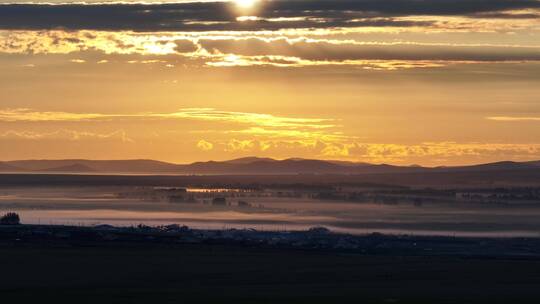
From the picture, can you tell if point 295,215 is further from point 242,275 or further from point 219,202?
point 242,275

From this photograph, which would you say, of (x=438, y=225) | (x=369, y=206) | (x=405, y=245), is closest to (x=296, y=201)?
(x=369, y=206)

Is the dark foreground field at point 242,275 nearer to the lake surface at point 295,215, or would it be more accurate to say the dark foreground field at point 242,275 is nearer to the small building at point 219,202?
the lake surface at point 295,215

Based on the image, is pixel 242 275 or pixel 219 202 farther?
pixel 219 202

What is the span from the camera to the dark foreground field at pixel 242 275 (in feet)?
164

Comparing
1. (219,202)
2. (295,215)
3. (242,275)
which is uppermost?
(219,202)

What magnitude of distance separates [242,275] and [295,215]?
56.1 m

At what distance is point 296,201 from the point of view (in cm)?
14925

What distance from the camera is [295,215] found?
115 metres

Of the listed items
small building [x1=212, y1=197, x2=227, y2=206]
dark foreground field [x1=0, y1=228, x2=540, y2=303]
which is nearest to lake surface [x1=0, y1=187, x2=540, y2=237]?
small building [x1=212, y1=197, x2=227, y2=206]

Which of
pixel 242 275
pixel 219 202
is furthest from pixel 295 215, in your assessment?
pixel 242 275

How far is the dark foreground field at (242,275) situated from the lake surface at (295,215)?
21.6 meters

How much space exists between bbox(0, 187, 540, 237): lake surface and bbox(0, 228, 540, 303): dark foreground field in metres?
21.6

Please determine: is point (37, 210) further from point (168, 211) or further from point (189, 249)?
point (189, 249)

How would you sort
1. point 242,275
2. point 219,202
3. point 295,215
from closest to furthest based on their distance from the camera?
point 242,275
point 295,215
point 219,202
